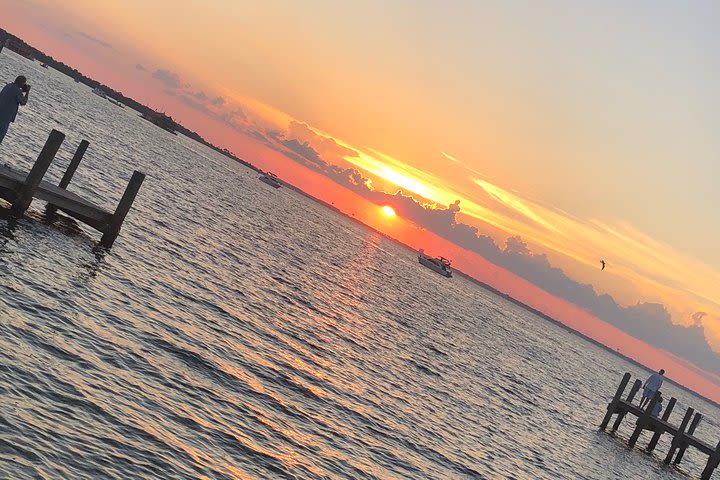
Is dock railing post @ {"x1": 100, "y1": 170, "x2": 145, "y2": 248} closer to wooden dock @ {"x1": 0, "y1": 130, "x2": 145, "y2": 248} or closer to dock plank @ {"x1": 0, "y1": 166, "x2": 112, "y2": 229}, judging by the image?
wooden dock @ {"x1": 0, "y1": 130, "x2": 145, "y2": 248}

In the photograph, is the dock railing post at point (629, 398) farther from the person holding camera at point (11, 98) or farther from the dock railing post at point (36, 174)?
the person holding camera at point (11, 98)

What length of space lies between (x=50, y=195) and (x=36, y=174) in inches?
42.2

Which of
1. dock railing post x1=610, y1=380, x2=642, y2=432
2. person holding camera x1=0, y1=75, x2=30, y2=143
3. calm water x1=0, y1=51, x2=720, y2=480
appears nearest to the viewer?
calm water x1=0, y1=51, x2=720, y2=480

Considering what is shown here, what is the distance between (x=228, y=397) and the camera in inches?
667

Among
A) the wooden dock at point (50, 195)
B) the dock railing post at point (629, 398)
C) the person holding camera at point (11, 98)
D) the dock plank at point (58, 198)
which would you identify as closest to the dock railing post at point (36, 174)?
the wooden dock at point (50, 195)

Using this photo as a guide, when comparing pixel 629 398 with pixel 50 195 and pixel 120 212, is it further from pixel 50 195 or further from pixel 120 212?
pixel 50 195

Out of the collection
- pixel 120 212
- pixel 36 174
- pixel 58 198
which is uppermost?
pixel 36 174

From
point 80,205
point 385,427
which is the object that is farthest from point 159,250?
point 385,427

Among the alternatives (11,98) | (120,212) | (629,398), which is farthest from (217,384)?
(629,398)

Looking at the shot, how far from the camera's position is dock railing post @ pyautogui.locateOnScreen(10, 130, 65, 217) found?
22.2m

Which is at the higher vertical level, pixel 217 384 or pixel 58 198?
pixel 58 198

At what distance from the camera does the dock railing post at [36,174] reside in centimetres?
2223

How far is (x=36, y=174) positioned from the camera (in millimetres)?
22406

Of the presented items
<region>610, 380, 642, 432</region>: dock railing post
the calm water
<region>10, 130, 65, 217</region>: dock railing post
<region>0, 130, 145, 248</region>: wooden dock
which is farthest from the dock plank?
<region>610, 380, 642, 432</region>: dock railing post
